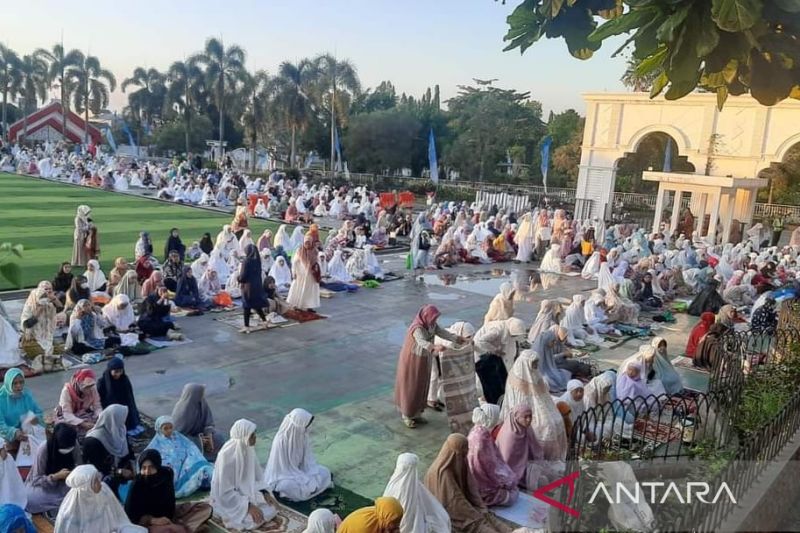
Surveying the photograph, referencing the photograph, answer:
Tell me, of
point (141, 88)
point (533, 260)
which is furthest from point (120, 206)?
point (141, 88)

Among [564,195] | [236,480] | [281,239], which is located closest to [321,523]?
[236,480]

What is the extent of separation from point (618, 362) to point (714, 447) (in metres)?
4.42

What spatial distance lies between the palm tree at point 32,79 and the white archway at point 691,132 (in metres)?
37.0

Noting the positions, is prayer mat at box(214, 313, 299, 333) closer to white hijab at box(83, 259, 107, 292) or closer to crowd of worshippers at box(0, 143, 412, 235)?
white hijab at box(83, 259, 107, 292)

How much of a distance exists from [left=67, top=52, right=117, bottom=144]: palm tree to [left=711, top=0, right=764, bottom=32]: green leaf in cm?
4849

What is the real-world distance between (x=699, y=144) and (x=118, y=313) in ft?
65.9

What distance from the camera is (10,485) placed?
179 inches

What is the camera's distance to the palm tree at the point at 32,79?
4566cm

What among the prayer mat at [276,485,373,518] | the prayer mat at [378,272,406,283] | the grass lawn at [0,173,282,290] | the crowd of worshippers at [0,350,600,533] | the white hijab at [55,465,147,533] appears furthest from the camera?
the grass lawn at [0,173,282,290]

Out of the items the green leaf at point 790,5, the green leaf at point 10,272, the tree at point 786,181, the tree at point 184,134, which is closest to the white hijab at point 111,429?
the green leaf at point 10,272

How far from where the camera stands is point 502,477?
5117 millimetres

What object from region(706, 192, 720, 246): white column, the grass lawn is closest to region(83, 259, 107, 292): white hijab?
the grass lawn

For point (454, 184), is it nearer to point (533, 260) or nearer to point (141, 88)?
point (533, 260)

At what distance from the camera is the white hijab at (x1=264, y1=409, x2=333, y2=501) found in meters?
5.10
